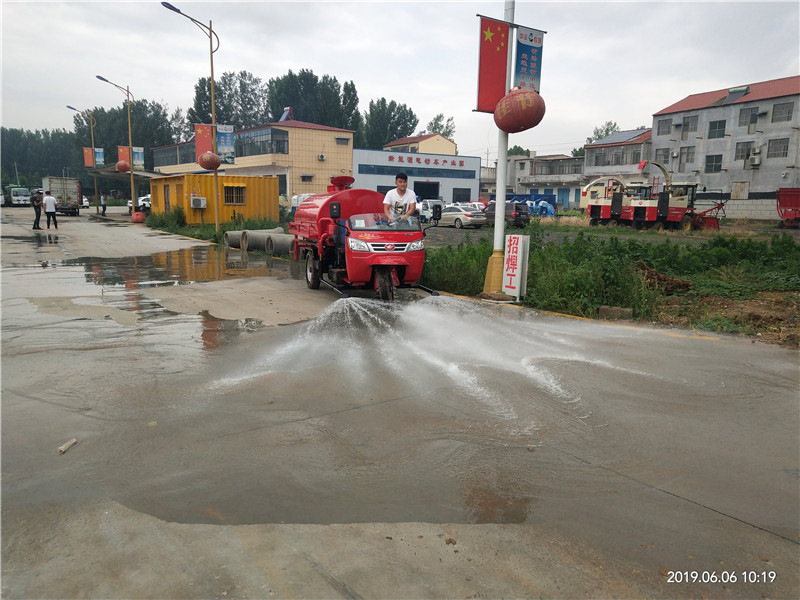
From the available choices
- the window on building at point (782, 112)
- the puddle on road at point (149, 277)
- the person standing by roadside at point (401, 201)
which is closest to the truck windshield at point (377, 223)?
the person standing by roadside at point (401, 201)

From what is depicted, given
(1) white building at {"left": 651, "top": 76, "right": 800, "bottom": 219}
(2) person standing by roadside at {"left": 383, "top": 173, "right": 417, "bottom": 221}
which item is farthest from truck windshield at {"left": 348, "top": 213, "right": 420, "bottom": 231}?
(1) white building at {"left": 651, "top": 76, "right": 800, "bottom": 219}

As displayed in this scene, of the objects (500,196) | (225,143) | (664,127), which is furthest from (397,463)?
(664,127)

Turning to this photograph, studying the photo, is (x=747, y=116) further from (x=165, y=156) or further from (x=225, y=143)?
(x=165, y=156)

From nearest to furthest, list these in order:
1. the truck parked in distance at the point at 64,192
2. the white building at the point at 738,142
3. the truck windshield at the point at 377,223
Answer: the truck windshield at the point at 377,223 → the white building at the point at 738,142 → the truck parked in distance at the point at 64,192

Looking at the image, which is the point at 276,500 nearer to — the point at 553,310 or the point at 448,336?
the point at 448,336

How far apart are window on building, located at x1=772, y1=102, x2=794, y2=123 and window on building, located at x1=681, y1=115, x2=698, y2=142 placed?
6.71 meters

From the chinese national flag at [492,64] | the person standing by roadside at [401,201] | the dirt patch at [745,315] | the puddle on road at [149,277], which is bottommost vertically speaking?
the puddle on road at [149,277]

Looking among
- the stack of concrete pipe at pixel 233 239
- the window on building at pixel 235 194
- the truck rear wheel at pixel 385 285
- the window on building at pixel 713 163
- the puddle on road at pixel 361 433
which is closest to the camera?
the puddle on road at pixel 361 433

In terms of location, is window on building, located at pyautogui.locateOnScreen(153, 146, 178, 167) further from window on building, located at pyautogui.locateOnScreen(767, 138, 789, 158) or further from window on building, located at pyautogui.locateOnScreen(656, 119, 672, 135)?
window on building, located at pyautogui.locateOnScreen(767, 138, 789, 158)

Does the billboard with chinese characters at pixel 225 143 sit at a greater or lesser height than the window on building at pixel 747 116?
lesser

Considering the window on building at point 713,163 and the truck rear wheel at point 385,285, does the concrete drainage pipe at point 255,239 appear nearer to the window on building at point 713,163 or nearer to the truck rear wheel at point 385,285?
the truck rear wheel at point 385,285

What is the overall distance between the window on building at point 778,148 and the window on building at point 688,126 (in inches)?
276

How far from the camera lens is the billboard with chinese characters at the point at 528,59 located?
10.3 meters

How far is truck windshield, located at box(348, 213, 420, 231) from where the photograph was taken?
9886 millimetres
